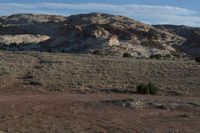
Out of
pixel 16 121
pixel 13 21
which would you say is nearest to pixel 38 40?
pixel 13 21

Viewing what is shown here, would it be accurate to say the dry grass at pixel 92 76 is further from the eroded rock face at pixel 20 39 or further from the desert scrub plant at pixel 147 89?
the eroded rock face at pixel 20 39

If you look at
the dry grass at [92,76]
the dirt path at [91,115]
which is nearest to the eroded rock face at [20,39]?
the dry grass at [92,76]

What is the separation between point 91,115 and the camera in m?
18.1

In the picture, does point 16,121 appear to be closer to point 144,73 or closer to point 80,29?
point 144,73

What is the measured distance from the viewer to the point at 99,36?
67500 millimetres

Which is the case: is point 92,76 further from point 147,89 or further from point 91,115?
point 91,115

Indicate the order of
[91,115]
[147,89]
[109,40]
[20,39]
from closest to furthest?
[91,115]
[147,89]
[109,40]
[20,39]

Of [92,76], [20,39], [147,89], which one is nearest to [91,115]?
[147,89]

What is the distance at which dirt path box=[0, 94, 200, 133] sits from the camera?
15859mm

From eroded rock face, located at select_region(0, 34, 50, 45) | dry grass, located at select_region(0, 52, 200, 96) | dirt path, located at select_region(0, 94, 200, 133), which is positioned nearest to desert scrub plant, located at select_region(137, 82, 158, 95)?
dry grass, located at select_region(0, 52, 200, 96)

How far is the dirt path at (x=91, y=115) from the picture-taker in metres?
15.9

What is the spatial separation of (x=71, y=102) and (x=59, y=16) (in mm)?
A: 103771

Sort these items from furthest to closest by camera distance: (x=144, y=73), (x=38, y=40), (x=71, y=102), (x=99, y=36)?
1. (x=38, y=40)
2. (x=99, y=36)
3. (x=144, y=73)
4. (x=71, y=102)

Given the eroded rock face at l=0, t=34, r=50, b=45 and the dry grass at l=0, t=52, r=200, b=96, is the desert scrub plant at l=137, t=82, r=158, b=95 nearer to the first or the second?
the dry grass at l=0, t=52, r=200, b=96
